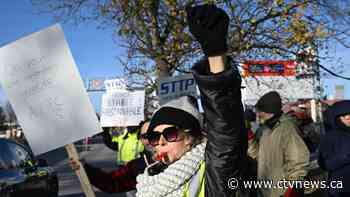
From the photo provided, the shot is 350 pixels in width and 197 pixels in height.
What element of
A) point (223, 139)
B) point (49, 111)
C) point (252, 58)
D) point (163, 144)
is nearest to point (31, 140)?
point (49, 111)

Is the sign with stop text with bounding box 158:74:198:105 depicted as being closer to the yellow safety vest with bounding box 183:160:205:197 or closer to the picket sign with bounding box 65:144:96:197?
the picket sign with bounding box 65:144:96:197

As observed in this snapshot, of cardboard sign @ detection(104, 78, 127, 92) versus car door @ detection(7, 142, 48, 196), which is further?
cardboard sign @ detection(104, 78, 127, 92)

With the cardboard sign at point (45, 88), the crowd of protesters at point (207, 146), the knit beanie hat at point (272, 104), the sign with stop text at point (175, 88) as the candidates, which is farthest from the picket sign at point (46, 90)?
the sign with stop text at point (175, 88)

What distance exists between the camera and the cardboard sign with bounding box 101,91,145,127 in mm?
8055

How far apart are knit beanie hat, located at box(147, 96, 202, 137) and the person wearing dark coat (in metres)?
2.98

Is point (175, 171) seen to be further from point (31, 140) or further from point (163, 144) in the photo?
point (31, 140)

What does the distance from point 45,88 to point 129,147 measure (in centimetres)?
478

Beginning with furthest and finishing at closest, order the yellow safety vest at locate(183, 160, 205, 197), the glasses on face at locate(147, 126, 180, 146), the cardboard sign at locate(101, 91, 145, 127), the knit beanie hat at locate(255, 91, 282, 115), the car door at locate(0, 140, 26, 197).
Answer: the cardboard sign at locate(101, 91, 145, 127)
the car door at locate(0, 140, 26, 197)
the knit beanie hat at locate(255, 91, 282, 115)
the glasses on face at locate(147, 126, 180, 146)
the yellow safety vest at locate(183, 160, 205, 197)

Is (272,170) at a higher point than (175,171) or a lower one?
lower

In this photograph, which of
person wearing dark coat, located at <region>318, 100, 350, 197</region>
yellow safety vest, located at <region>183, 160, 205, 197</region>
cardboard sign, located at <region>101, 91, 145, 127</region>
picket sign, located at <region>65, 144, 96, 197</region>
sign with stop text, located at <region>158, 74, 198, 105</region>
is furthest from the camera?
cardboard sign, located at <region>101, 91, 145, 127</region>

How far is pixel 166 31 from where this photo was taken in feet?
29.2

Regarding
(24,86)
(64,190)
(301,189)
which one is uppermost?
(24,86)

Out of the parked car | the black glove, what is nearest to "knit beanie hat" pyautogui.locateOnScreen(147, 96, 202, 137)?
the black glove

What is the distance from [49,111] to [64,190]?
10156 mm
